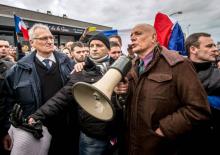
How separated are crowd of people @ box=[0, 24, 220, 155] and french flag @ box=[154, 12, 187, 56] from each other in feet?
5.84

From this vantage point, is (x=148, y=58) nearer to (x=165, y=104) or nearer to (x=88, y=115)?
(x=165, y=104)

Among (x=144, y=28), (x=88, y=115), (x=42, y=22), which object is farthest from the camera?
(x=42, y=22)

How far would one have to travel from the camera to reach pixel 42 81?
9.77 feet

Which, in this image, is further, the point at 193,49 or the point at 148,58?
the point at 193,49

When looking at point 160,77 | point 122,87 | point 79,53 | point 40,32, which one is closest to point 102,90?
point 122,87

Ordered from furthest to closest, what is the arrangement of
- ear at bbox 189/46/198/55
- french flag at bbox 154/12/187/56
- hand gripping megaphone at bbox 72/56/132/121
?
french flag at bbox 154/12/187/56 < ear at bbox 189/46/198/55 < hand gripping megaphone at bbox 72/56/132/121

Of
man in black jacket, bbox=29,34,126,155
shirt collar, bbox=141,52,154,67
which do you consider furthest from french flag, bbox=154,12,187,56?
shirt collar, bbox=141,52,154,67

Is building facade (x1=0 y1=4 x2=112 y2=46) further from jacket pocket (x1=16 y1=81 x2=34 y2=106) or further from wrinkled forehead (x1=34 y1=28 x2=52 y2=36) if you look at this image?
jacket pocket (x1=16 y1=81 x2=34 y2=106)

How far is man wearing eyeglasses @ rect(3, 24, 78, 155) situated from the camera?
9.50ft

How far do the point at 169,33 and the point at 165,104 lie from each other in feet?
10.6

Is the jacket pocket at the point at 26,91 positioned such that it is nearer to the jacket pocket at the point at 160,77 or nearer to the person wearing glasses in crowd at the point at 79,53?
the jacket pocket at the point at 160,77

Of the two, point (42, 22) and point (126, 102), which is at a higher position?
point (42, 22)

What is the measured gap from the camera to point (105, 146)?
2.79 meters

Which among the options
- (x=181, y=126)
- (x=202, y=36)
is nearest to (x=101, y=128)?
(x=181, y=126)
